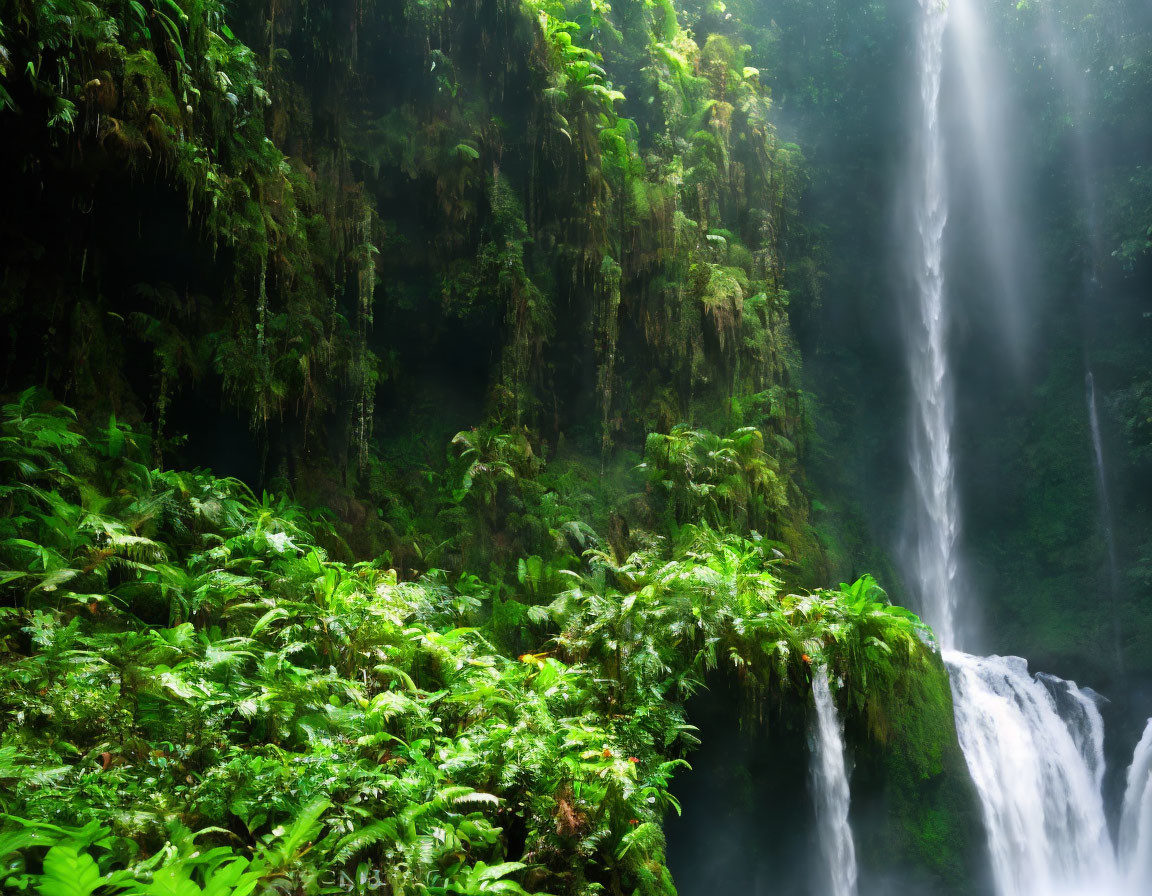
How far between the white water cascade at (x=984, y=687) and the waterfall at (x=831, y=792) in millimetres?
2558

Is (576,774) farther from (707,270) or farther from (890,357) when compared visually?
(890,357)

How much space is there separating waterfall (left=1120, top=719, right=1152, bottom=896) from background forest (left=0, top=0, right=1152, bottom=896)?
1.05m

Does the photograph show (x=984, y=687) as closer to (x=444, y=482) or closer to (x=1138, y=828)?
(x=1138, y=828)

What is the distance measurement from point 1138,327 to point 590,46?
13066mm

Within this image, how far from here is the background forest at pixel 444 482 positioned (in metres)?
3.46

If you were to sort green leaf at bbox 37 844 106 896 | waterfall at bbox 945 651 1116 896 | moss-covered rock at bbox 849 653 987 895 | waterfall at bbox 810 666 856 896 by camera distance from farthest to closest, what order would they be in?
waterfall at bbox 945 651 1116 896, moss-covered rock at bbox 849 653 987 895, waterfall at bbox 810 666 856 896, green leaf at bbox 37 844 106 896

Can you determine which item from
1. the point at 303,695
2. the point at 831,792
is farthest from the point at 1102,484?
the point at 303,695

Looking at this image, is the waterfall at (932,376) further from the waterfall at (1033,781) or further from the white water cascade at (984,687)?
the waterfall at (1033,781)

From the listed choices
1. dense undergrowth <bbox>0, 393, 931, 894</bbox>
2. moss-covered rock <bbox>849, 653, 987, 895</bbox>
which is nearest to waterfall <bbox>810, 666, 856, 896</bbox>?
moss-covered rock <bbox>849, 653, 987, 895</bbox>

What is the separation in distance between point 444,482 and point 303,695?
5.10 metres

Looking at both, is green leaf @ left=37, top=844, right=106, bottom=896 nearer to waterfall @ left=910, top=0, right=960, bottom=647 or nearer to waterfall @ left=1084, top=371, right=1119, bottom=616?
waterfall @ left=910, top=0, right=960, bottom=647

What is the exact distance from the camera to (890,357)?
53.5 feet

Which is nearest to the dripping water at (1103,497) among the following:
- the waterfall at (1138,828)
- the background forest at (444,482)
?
the background forest at (444,482)

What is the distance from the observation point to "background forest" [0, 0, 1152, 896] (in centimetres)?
346
